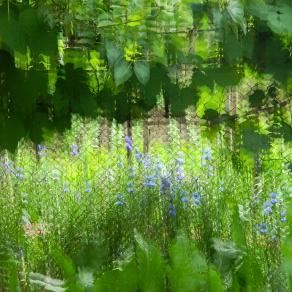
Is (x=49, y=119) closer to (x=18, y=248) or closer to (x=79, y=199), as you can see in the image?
(x=18, y=248)

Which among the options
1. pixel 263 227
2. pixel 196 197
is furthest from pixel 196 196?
pixel 263 227

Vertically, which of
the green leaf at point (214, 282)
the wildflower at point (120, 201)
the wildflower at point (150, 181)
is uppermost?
the green leaf at point (214, 282)

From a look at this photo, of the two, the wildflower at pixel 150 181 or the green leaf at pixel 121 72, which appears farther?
the wildflower at pixel 150 181

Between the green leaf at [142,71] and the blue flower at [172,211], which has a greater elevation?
the green leaf at [142,71]

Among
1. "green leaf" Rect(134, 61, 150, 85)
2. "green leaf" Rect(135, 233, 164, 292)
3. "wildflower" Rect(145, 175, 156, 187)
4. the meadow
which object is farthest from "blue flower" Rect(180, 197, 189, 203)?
"green leaf" Rect(135, 233, 164, 292)

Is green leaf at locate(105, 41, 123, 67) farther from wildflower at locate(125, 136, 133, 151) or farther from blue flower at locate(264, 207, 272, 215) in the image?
wildflower at locate(125, 136, 133, 151)

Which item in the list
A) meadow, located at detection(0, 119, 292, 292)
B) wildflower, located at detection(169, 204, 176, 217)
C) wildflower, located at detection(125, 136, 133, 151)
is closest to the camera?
meadow, located at detection(0, 119, 292, 292)

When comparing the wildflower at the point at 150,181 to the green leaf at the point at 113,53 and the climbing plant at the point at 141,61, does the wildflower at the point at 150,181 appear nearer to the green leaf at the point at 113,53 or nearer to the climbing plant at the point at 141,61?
the climbing plant at the point at 141,61

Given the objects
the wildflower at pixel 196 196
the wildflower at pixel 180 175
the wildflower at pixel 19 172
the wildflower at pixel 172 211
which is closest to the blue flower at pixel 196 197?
the wildflower at pixel 196 196

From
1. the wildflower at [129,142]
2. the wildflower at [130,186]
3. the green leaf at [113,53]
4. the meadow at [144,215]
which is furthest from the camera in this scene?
the wildflower at [129,142]

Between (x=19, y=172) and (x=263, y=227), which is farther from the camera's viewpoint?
(x=19, y=172)

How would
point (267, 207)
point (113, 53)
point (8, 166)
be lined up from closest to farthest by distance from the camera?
1. point (113, 53)
2. point (267, 207)
3. point (8, 166)

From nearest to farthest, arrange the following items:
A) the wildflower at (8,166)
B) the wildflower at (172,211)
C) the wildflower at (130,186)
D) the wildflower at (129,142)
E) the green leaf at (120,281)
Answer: the green leaf at (120,281)
the wildflower at (172,211)
the wildflower at (130,186)
the wildflower at (8,166)
the wildflower at (129,142)

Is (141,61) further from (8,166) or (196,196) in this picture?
(8,166)
